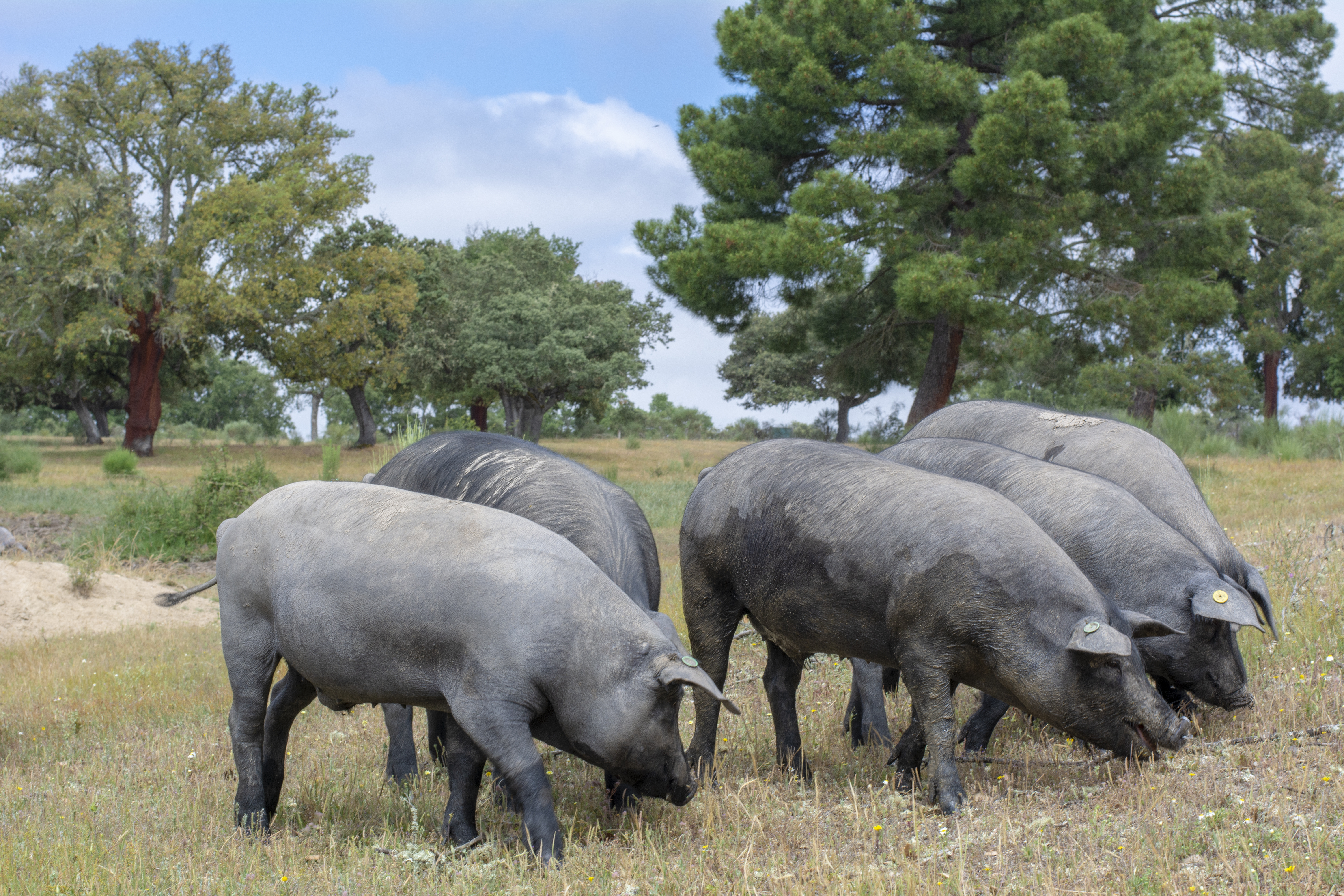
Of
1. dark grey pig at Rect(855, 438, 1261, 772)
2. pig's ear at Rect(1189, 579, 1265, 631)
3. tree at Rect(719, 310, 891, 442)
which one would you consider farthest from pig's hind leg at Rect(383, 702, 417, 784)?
tree at Rect(719, 310, 891, 442)

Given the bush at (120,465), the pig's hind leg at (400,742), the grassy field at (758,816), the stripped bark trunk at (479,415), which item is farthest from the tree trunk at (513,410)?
the pig's hind leg at (400,742)

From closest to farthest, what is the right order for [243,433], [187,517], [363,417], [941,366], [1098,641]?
[1098,641], [187,517], [941,366], [363,417], [243,433]

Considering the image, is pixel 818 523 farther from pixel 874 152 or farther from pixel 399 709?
pixel 874 152

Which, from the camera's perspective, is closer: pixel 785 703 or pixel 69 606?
pixel 785 703

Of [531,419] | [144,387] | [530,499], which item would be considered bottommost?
[530,499]

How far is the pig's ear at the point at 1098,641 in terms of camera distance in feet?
13.9

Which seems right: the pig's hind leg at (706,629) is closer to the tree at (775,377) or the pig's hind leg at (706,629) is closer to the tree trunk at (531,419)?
the tree at (775,377)

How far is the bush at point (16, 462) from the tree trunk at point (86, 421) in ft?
64.3

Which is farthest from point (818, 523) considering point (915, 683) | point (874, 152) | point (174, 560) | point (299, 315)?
point (299, 315)

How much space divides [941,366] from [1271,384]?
2168 centimetres

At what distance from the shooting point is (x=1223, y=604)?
4996 millimetres

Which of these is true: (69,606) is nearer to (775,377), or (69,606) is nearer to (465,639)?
(465,639)

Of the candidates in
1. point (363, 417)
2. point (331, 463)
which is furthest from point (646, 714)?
point (363, 417)

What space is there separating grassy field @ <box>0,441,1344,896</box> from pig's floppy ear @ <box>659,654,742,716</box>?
24.5 inches
